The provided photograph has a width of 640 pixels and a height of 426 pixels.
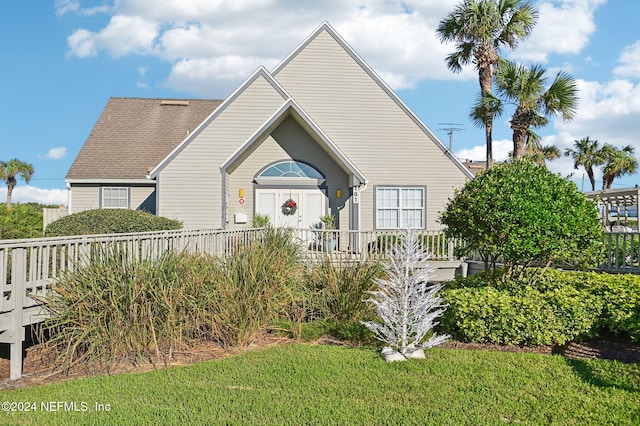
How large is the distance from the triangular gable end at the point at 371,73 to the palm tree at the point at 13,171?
37894mm

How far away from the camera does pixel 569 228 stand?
7410 millimetres

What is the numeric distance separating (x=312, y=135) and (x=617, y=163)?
1175 inches

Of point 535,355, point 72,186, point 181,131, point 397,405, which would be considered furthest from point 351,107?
point 397,405

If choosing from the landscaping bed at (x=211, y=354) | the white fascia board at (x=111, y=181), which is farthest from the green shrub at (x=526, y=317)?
the white fascia board at (x=111, y=181)

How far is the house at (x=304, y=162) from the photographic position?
16875 millimetres

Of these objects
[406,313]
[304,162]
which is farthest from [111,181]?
[406,313]

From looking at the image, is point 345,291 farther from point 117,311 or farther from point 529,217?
point 117,311

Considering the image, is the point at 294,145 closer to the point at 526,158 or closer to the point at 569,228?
the point at 526,158

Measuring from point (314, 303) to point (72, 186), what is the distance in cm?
1404

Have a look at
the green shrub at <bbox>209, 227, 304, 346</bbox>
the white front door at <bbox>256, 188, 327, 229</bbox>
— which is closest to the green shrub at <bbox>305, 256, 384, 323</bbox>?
the green shrub at <bbox>209, 227, 304, 346</bbox>

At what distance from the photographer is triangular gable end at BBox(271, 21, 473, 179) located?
18.5 metres

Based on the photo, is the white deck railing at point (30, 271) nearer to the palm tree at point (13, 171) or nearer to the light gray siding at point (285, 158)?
the light gray siding at point (285, 158)

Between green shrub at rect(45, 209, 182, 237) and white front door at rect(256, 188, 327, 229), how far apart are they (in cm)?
449

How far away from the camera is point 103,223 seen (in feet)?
43.9
